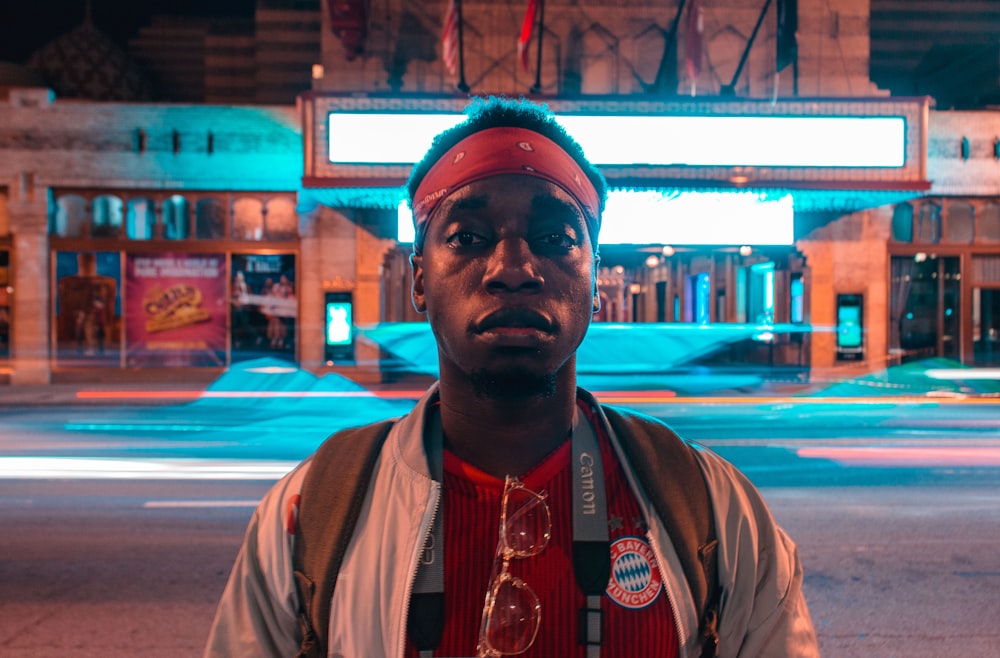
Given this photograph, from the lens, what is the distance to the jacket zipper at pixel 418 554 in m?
1.49

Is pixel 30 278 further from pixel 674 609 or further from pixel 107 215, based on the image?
pixel 674 609

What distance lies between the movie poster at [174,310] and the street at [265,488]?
17.0ft

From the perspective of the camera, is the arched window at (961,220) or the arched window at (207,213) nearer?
the arched window at (207,213)

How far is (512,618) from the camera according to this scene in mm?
1489

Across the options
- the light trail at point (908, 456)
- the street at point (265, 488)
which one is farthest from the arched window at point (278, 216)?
the light trail at point (908, 456)

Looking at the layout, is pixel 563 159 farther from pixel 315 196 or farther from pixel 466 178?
pixel 315 196

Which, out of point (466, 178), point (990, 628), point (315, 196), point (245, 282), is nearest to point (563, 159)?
point (466, 178)

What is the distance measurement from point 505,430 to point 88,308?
2019cm

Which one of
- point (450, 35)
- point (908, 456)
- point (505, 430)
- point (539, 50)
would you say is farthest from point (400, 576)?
point (539, 50)

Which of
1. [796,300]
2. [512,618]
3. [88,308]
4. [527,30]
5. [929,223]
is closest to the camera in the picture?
[512,618]

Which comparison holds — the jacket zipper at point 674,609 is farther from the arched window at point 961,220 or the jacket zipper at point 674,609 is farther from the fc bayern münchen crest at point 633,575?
the arched window at point 961,220

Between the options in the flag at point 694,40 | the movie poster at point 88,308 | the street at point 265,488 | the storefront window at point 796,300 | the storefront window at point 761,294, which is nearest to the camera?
the street at point 265,488

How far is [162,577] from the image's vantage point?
5969 mm

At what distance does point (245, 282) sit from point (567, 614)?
19.2 meters
